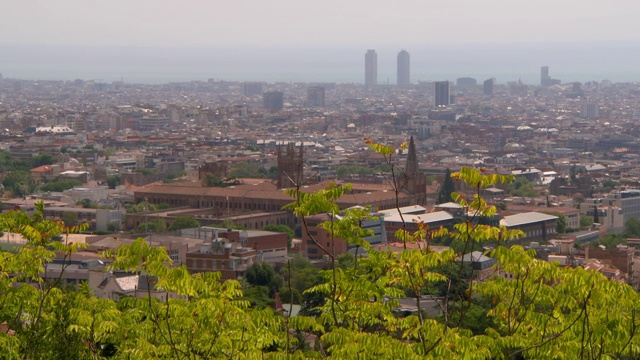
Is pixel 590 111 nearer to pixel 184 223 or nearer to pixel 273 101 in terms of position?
pixel 273 101

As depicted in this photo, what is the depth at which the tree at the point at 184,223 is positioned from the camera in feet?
168

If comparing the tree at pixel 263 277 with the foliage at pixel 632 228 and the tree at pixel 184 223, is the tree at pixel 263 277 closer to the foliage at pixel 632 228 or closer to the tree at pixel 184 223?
the tree at pixel 184 223

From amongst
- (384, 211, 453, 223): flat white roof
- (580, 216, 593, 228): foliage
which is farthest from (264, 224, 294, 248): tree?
(580, 216, 593, 228): foliage

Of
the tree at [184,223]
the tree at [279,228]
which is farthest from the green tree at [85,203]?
the tree at [279,228]

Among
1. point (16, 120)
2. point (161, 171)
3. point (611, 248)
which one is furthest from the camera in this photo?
point (16, 120)

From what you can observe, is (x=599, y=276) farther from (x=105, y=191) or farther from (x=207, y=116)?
(x=207, y=116)

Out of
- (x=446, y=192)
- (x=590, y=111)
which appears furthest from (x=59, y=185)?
(x=590, y=111)

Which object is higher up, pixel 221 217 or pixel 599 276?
pixel 599 276

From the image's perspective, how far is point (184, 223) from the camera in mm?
51781

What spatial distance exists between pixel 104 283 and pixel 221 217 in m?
23.2

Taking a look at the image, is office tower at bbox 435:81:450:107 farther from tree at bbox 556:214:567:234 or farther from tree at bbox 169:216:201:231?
tree at bbox 169:216:201:231

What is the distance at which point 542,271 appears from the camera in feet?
38.3

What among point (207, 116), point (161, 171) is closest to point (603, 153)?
point (161, 171)

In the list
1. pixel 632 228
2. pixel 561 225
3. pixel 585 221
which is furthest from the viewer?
pixel 585 221
